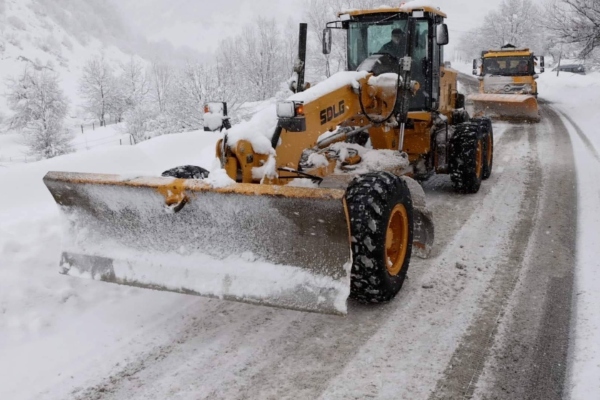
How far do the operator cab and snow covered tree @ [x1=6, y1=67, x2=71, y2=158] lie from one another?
3419 centimetres

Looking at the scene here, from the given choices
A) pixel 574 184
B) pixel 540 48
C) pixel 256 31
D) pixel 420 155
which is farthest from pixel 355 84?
pixel 540 48

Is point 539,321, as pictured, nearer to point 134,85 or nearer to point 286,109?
point 286,109

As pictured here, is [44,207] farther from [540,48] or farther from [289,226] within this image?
[540,48]

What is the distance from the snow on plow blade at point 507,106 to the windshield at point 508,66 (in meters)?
3.57

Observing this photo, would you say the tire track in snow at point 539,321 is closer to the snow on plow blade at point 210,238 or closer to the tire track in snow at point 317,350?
the tire track in snow at point 317,350

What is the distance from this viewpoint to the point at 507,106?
16.0m

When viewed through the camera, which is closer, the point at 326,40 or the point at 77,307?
the point at 77,307

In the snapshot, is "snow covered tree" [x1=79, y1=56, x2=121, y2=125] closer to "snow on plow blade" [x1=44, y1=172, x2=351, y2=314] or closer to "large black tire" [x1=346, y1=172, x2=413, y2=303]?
"snow on plow blade" [x1=44, y1=172, x2=351, y2=314]

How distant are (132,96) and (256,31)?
54.9 ft

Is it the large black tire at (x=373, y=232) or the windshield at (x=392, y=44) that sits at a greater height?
the windshield at (x=392, y=44)

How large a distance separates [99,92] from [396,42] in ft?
187

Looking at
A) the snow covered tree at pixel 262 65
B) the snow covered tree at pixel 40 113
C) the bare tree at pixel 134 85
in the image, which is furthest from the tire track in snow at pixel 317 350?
the bare tree at pixel 134 85

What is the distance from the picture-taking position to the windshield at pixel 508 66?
1919cm

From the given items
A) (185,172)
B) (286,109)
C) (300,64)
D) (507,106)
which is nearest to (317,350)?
(286,109)
